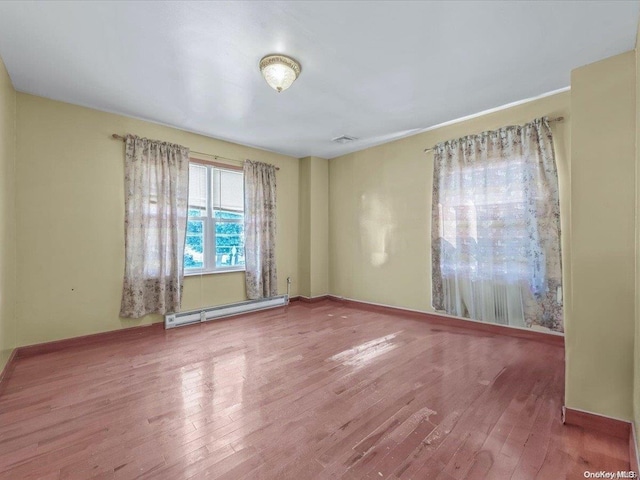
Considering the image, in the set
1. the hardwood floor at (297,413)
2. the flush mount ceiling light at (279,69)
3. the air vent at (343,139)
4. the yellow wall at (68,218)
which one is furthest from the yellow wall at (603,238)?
the yellow wall at (68,218)

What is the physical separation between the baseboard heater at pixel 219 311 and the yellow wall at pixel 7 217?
4.66 feet

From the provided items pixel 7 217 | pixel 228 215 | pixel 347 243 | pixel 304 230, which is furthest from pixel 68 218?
pixel 347 243

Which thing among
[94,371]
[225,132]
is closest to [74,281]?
[94,371]

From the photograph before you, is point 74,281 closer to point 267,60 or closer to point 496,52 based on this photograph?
point 267,60

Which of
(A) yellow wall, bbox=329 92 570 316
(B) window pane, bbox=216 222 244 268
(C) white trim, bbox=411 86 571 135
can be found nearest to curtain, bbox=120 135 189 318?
(B) window pane, bbox=216 222 244 268

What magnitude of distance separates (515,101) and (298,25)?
261 centimetres

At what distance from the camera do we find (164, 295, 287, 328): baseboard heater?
376 cm

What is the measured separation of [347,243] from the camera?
5219 mm

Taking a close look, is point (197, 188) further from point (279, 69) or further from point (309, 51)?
point (309, 51)

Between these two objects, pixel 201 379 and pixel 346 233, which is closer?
pixel 201 379

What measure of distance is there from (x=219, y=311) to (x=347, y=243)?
2.46m

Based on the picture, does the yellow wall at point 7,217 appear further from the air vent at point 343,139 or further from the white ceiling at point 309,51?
the air vent at point 343,139

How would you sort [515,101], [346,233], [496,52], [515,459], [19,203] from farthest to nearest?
[346,233], [515,101], [19,203], [496,52], [515,459]

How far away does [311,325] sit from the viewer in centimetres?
391
